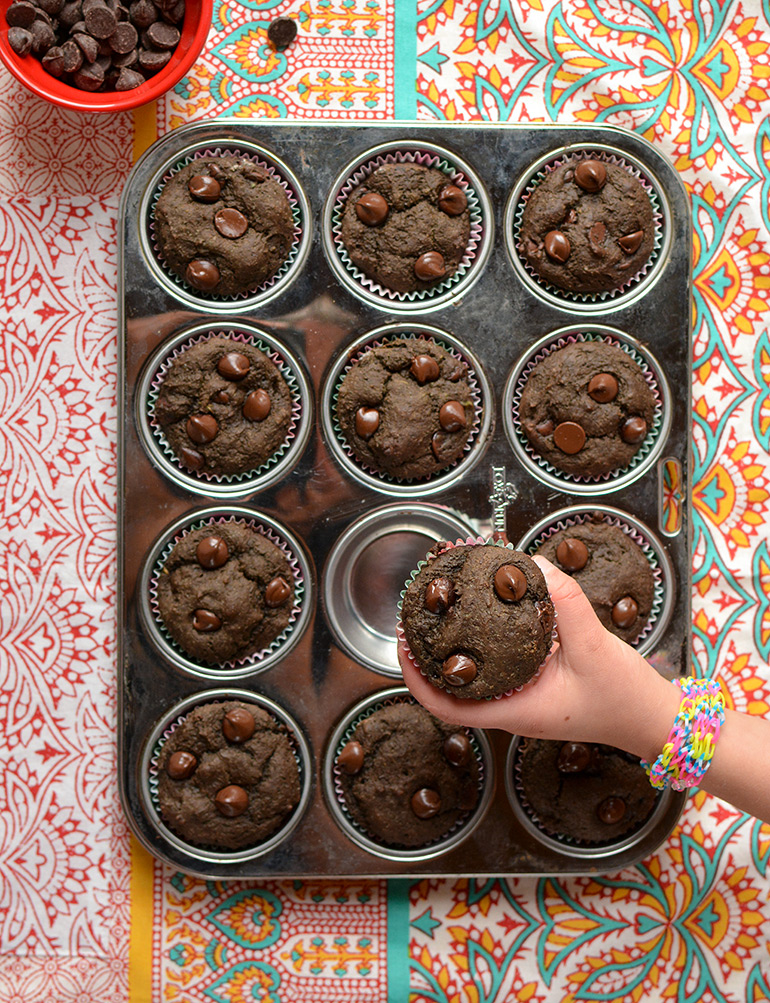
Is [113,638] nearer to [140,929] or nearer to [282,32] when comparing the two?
[140,929]

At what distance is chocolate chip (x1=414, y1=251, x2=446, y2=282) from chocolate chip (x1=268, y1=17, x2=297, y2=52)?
1.05m

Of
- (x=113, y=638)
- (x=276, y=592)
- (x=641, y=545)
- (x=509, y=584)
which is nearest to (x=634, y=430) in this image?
(x=641, y=545)

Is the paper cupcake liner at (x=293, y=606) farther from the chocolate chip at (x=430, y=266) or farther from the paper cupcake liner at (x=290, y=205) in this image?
the chocolate chip at (x=430, y=266)

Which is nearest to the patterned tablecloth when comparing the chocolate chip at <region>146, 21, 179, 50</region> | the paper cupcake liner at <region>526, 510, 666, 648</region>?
the chocolate chip at <region>146, 21, 179, 50</region>

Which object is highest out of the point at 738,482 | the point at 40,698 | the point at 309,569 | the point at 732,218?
the point at 732,218

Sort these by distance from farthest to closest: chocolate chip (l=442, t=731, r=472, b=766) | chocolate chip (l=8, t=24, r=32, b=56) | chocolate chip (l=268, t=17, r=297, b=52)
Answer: chocolate chip (l=268, t=17, r=297, b=52)
chocolate chip (l=442, t=731, r=472, b=766)
chocolate chip (l=8, t=24, r=32, b=56)

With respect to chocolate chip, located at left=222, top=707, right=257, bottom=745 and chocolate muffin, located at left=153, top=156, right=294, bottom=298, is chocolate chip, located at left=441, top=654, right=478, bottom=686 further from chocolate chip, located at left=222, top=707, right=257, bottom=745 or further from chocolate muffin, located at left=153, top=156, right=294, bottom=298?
chocolate muffin, located at left=153, top=156, right=294, bottom=298

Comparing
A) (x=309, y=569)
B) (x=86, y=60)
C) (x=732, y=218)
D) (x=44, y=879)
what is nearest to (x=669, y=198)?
(x=732, y=218)

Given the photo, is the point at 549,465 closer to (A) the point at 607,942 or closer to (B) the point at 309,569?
(B) the point at 309,569

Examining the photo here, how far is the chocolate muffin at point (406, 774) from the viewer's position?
2959 mm

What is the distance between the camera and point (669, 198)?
307 centimetres

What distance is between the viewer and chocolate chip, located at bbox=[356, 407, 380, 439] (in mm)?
2908

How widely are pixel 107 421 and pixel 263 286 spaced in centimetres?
81

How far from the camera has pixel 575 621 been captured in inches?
92.3
